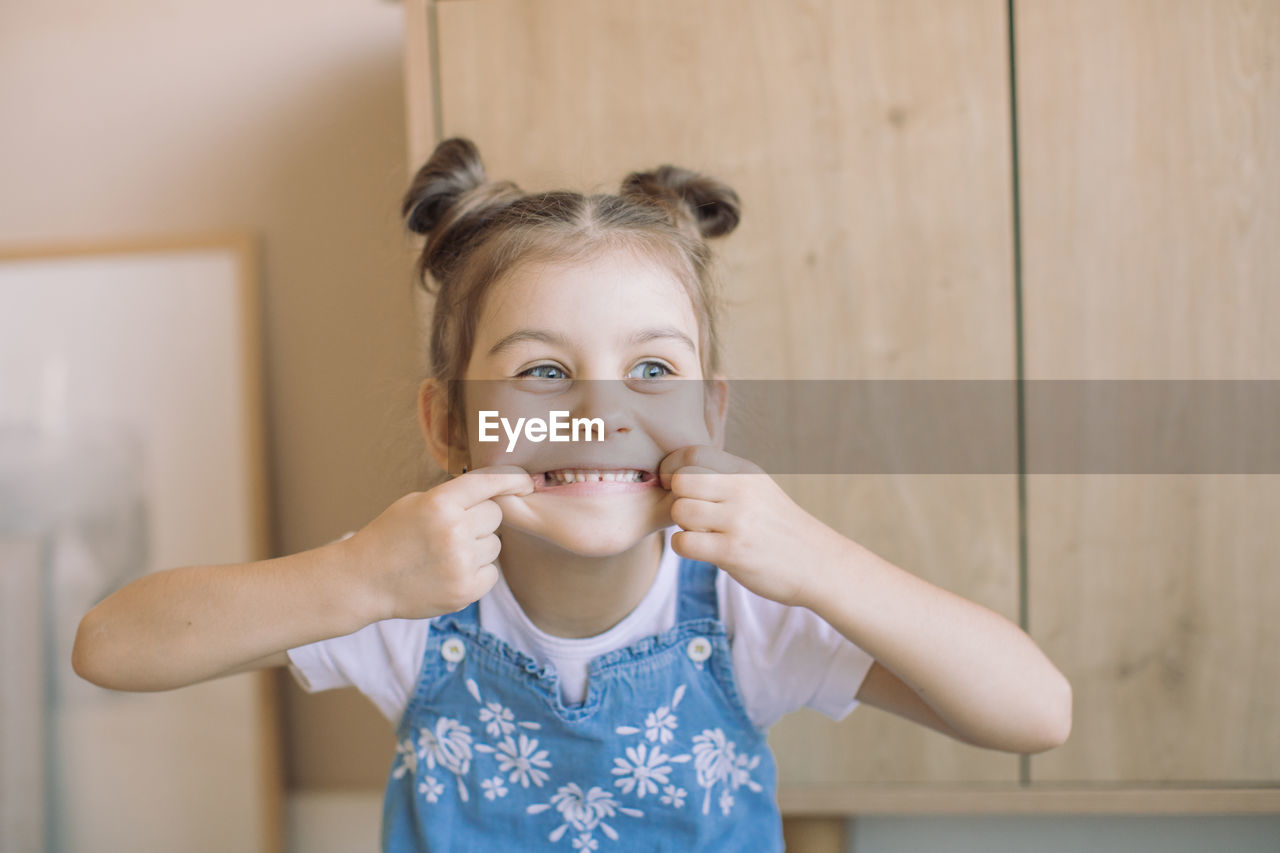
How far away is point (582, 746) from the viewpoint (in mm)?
772

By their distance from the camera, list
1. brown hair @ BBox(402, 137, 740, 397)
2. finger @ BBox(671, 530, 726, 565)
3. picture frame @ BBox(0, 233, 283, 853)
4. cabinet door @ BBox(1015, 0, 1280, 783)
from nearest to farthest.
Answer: finger @ BBox(671, 530, 726, 565), brown hair @ BBox(402, 137, 740, 397), cabinet door @ BBox(1015, 0, 1280, 783), picture frame @ BBox(0, 233, 283, 853)

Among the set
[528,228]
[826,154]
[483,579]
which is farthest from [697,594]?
[826,154]

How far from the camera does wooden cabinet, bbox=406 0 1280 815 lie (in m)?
0.96

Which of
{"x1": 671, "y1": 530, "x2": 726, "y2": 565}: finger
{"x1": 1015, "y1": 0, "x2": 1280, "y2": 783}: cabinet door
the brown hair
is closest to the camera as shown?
{"x1": 671, "y1": 530, "x2": 726, "y2": 565}: finger

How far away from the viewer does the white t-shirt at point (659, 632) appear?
0.76 meters

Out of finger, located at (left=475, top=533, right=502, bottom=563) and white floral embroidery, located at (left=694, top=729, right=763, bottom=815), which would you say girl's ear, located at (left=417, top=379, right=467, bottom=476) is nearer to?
finger, located at (left=475, top=533, right=502, bottom=563)

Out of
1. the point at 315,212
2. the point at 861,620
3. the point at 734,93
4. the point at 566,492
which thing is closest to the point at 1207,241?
the point at 734,93

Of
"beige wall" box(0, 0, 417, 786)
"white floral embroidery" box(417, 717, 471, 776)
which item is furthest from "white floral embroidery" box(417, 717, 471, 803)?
"beige wall" box(0, 0, 417, 786)

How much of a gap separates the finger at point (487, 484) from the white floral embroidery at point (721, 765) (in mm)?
307

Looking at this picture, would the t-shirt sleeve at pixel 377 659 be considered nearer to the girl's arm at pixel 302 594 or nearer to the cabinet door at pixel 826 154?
the girl's arm at pixel 302 594

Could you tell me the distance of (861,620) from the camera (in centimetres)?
65

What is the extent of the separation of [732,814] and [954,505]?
0.44m

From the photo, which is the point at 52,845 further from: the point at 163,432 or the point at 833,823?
the point at 833,823

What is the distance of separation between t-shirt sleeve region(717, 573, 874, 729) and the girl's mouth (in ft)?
0.57
